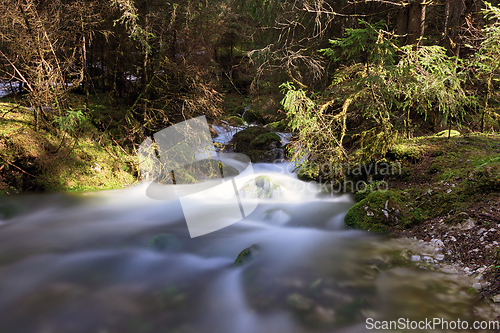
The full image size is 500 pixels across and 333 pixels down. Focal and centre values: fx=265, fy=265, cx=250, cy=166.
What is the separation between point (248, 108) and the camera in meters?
17.8

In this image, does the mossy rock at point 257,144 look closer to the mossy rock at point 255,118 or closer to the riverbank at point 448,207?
the mossy rock at point 255,118

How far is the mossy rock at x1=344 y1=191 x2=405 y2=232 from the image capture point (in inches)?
176

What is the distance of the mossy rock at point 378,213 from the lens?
14.7 feet

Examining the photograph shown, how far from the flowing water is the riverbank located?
0.27 meters

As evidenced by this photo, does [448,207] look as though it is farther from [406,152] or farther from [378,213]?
[406,152]

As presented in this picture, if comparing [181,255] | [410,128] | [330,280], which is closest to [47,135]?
[181,255]

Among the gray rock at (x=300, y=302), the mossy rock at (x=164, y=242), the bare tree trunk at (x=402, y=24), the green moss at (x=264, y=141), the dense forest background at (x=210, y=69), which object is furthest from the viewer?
the green moss at (x=264, y=141)

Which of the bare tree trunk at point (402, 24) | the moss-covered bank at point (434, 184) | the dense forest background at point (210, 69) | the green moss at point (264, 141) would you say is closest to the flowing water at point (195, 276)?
the moss-covered bank at point (434, 184)

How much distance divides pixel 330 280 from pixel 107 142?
667cm

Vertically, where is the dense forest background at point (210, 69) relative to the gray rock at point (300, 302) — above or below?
above

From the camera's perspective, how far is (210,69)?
29.0 feet

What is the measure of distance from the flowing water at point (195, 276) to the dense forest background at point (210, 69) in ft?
6.30

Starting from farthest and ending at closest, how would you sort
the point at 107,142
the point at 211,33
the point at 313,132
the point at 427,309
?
1. the point at 211,33
2. the point at 107,142
3. the point at 313,132
4. the point at 427,309

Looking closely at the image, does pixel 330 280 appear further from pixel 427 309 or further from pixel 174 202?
pixel 174 202
